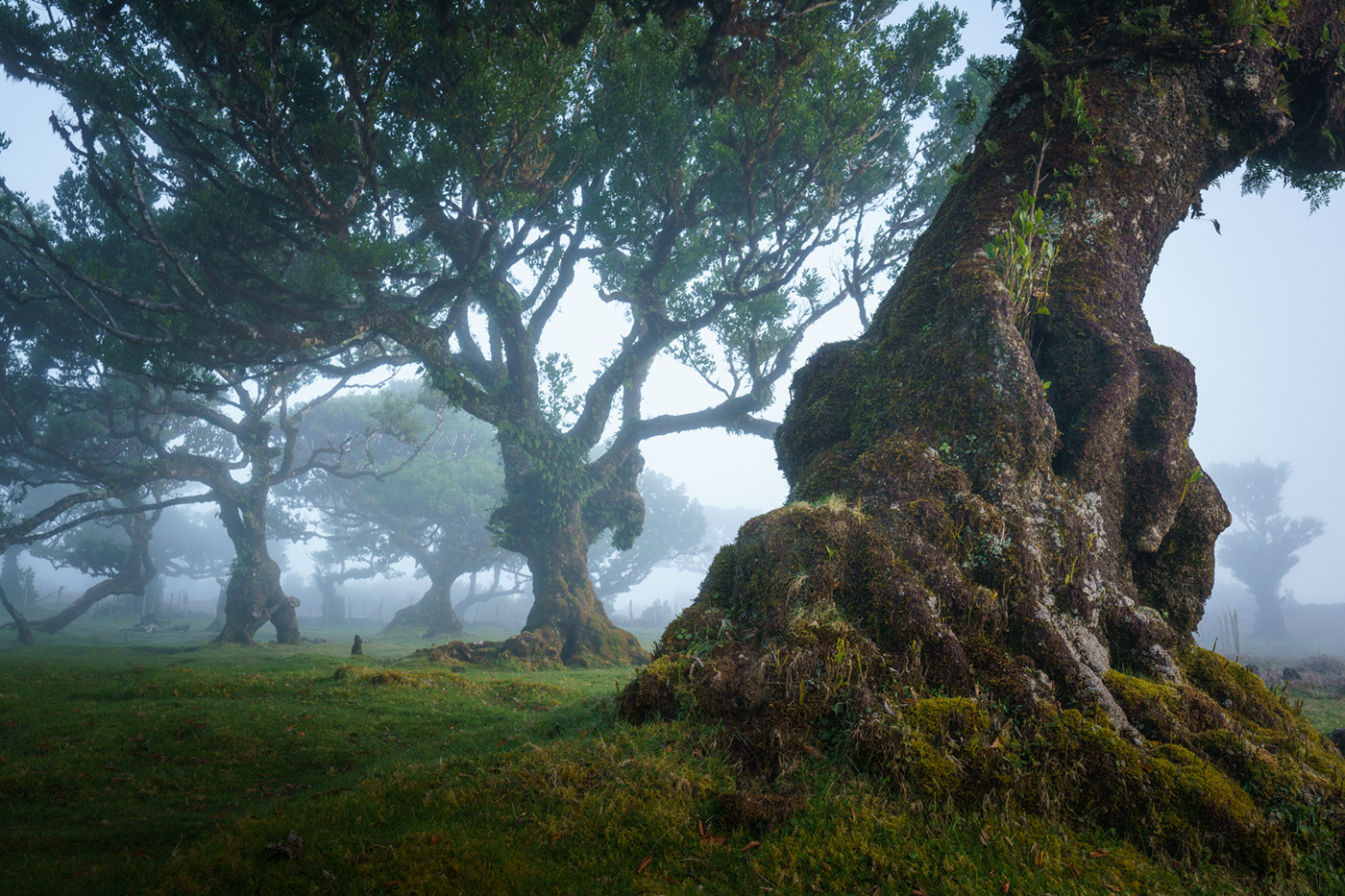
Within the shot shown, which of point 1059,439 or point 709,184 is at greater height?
point 709,184

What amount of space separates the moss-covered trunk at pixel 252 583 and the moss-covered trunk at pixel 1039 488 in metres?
23.8

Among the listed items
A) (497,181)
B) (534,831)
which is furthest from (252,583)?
(534,831)

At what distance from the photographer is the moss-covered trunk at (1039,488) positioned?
3941mm

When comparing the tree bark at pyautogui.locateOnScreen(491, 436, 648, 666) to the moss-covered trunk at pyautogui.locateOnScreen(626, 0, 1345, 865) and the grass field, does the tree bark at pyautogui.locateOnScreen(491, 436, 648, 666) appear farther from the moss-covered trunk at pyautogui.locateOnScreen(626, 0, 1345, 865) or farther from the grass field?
the moss-covered trunk at pyautogui.locateOnScreen(626, 0, 1345, 865)

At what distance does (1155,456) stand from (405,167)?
45.8ft

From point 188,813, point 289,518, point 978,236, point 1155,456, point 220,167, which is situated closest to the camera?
point 188,813

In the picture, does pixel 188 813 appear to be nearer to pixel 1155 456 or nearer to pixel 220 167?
pixel 1155 456

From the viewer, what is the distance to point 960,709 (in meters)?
3.83

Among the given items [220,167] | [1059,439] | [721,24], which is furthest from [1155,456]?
[220,167]

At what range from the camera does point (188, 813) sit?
4.84m

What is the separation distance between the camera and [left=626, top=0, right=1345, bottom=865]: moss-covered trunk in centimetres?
394

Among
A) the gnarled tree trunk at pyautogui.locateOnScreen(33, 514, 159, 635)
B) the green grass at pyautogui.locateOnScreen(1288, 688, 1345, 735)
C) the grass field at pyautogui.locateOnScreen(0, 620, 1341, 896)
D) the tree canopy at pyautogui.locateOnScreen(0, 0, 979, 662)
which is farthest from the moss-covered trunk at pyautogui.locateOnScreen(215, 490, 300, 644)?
the green grass at pyautogui.locateOnScreen(1288, 688, 1345, 735)

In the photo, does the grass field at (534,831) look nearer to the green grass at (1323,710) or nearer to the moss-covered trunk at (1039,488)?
the moss-covered trunk at (1039,488)

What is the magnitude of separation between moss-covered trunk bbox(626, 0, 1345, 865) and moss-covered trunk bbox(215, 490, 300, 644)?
938 inches
